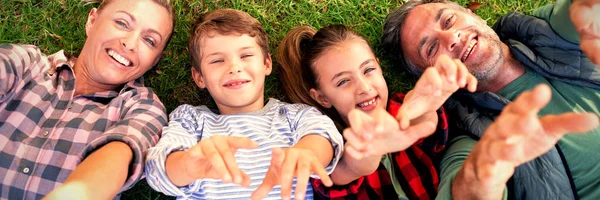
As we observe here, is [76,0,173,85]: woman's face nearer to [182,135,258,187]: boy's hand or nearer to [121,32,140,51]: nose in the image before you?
[121,32,140,51]: nose

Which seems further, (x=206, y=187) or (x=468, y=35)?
(x=468, y=35)

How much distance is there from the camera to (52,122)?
2273 mm

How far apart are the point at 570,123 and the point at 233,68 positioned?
1.45 m

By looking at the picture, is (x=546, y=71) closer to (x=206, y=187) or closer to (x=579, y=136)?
(x=579, y=136)

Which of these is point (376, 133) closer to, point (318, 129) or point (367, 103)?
point (318, 129)

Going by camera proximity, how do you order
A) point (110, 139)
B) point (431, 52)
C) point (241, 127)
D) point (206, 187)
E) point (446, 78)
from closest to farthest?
point (446, 78), point (110, 139), point (206, 187), point (241, 127), point (431, 52)

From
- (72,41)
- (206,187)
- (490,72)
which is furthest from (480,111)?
(72,41)

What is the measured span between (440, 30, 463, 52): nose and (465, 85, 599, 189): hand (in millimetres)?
1062

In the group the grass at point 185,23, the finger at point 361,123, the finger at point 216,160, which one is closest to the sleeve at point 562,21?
the grass at point 185,23

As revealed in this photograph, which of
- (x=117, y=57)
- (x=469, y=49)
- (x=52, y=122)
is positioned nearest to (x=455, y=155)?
(x=469, y=49)

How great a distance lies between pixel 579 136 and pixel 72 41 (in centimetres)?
296

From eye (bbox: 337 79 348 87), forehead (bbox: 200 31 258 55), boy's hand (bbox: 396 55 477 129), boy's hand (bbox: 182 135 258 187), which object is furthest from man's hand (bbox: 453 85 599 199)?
forehead (bbox: 200 31 258 55)

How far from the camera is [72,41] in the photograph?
2840 millimetres

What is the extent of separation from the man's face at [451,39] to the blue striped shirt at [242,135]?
80 cm
